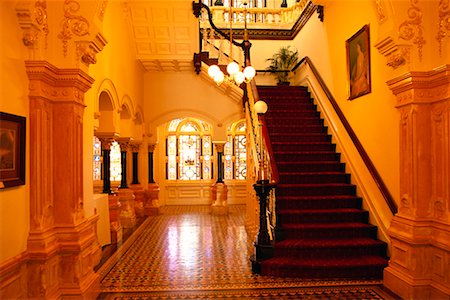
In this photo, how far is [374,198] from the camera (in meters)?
5.79

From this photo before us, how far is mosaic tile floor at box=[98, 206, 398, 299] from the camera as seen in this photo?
4.52 m

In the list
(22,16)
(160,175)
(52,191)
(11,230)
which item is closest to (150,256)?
(52,191)

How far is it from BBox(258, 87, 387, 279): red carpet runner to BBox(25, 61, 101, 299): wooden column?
2.45 metres

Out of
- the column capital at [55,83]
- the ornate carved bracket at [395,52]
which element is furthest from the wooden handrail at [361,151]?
the column capital at [55,83]

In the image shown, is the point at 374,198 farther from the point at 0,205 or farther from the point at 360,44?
the point at 0,205

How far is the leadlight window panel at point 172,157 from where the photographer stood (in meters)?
13.5

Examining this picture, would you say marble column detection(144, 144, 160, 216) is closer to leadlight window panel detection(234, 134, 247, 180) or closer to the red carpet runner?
leadlight window panel detection(234, 134, 247, 180)

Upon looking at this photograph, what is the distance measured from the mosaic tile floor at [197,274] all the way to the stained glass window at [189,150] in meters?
5.28

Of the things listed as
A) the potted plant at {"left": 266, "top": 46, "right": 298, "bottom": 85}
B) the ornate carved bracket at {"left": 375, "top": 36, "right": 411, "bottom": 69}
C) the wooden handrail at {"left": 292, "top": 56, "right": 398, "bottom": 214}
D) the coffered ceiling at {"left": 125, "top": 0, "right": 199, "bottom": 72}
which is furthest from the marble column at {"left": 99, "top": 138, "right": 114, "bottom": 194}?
the potted plant at {"left": 266, "top": 46, "right": 298, "bottom": 85}

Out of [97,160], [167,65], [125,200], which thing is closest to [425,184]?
[125,200]

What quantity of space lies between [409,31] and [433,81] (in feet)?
2.00

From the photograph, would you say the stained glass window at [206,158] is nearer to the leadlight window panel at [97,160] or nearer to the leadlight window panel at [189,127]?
the leadlight window panel at [189,127]

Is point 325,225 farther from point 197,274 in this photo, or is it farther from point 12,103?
point 12,103

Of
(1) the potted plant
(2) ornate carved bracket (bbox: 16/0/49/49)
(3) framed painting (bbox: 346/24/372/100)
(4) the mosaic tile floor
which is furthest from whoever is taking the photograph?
(1) the potted plant
